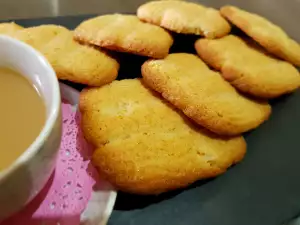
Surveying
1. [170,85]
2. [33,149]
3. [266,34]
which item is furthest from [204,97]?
[33,149]

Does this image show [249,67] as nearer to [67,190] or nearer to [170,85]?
[170,85]

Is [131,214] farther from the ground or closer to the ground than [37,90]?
closer to the ground

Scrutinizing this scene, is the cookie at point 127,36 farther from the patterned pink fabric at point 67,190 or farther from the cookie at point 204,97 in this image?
the patterned pink fabric at point 67,190

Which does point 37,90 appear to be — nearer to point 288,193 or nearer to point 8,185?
point 8,185

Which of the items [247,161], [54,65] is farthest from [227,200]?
[54,65]

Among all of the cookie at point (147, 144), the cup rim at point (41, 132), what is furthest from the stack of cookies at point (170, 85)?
Answer: the cup rim at point (41, 132)

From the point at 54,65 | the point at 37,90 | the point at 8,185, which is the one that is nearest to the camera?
the point at 8,185
